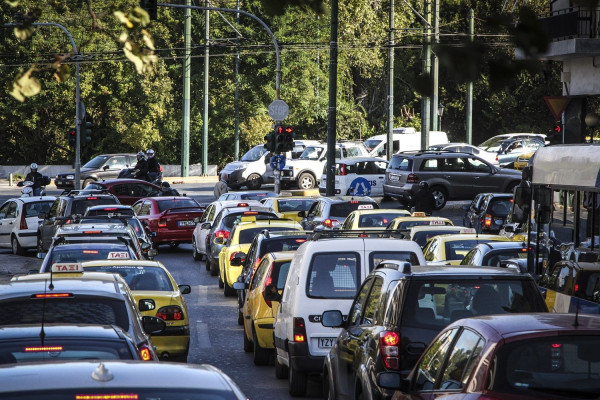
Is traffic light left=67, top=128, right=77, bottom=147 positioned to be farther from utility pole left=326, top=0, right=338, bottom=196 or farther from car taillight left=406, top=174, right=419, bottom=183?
utility pole left=326, top=0, right=338, bottom=196

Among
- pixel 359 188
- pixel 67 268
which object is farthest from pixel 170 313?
pixel 359 188

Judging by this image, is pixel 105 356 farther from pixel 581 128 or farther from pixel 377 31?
pixel 377 31

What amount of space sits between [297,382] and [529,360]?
6.20 m

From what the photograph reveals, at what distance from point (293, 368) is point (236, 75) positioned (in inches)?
2202

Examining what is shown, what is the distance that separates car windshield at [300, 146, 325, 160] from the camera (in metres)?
51.3

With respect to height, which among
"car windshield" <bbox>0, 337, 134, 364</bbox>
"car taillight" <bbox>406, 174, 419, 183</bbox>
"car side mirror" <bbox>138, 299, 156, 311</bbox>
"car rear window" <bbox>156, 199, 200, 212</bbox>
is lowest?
"car rear window" <bbox>156, 199, 200, 212</bbox>

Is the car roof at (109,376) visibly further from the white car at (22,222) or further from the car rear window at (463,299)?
the white car at (22,222)

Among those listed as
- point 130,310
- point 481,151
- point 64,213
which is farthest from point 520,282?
point 481,151

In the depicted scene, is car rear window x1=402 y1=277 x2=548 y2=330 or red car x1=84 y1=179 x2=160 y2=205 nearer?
car rear window x1=402 y1=277 x2=548 y2=330

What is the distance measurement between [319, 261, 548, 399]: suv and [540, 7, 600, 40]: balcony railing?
1836 centimetres

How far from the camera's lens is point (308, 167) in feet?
167

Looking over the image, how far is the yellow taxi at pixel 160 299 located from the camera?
515 inches

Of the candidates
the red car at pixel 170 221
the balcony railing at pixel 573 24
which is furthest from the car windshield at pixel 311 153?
the balcony railing at pixel 573 24

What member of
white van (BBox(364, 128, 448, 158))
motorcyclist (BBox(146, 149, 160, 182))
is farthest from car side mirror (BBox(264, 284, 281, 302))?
white van (BBox(364, 128, 448, 158))
